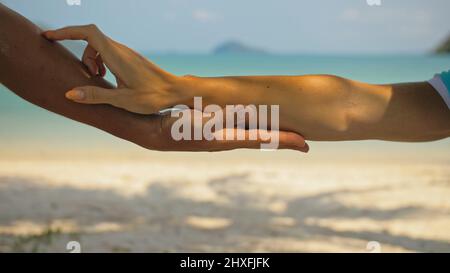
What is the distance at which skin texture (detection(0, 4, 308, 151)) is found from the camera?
27.5 inches

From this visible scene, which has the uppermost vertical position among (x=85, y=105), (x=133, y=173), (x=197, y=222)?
(x=133, y=173)

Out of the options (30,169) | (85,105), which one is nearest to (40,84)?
(85,105)

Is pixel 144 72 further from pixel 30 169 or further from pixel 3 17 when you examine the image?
pixel 30 169

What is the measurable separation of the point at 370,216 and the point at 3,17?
2.10 meters

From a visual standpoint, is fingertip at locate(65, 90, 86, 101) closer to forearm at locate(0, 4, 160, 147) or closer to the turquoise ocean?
forearm at locate(0, 4, 160, 147)

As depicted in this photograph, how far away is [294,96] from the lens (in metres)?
0.72

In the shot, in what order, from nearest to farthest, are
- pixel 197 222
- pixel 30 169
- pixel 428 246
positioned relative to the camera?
1. pixel 428 246
2. pixel 197 222
3. pixel 30 169

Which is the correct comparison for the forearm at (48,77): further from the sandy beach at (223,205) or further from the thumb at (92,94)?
the sandy beach at (223,205)

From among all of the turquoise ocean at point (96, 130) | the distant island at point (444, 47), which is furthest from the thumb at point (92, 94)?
the distant island at point (444, 47)

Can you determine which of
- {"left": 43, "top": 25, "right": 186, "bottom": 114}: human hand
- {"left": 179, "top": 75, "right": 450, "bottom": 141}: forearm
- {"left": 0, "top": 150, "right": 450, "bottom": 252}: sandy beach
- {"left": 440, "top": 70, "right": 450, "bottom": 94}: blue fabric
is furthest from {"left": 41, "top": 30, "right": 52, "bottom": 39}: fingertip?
{"left": 0, "top": 150, "right": 450, "bottom": 252}: sandy beach

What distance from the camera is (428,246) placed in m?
2.30

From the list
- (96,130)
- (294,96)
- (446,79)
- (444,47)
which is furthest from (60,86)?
(444,47)

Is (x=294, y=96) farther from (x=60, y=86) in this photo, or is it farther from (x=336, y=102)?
(x=60, y=86)

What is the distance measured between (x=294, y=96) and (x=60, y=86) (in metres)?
0.28
